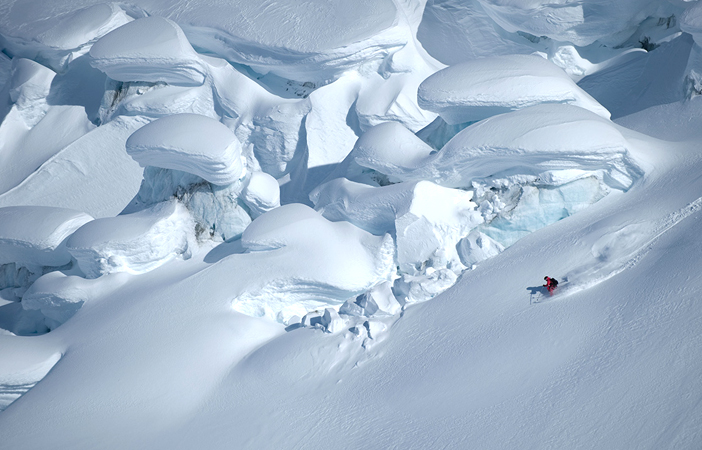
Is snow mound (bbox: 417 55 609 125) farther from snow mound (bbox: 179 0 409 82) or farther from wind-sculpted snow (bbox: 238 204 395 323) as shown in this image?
wind-sculpted snow (bbox: 238 204 395 323)

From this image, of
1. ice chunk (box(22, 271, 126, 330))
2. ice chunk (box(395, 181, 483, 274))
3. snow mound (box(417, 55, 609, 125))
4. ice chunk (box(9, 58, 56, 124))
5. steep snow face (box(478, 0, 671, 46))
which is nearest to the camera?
ice chunk (box(395, 181, 483, 274))

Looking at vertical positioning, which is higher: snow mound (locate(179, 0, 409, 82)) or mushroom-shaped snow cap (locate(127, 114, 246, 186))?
snow mound (locate(179, 0, 409, 82))

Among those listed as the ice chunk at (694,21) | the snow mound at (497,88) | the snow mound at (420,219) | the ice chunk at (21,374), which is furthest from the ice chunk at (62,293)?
the ice chunk at (694,21)

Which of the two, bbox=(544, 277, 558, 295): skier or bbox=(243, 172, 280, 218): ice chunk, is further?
bbox=(243, 172, 280, 218): ice chunk

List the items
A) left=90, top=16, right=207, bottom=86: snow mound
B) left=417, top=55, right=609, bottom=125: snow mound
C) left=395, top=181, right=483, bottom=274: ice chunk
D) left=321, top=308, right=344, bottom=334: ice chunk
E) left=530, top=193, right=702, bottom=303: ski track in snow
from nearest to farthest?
left=530, top=193, right=702, bottom=303: ski track in snow
left=321, top=308, right=344, bottom=334: ice chunk
left=395, top=181, right=483, bottom=274: ice chunk
left=417, top=55, right=609, bottom=125: snow mound
left=90, top=16, right=207, bottom=86: snow mound

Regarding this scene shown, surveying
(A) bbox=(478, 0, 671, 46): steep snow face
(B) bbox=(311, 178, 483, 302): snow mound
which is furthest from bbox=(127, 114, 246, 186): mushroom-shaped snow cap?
(A) bbox=(478, 0, 671, 46): steep snow face

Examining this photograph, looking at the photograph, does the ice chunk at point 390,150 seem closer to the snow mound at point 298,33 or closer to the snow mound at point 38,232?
the snow mound at point 298,33
